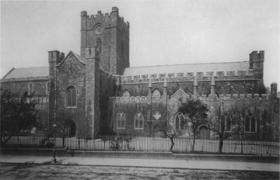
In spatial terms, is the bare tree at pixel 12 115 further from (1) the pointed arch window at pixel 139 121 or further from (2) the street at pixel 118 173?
(1) the pointed arch window at pixel 139 121

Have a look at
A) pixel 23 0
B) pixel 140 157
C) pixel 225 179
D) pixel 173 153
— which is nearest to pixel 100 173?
pixel 140 157

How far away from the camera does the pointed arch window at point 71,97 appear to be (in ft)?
81.0

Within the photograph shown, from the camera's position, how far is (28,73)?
35.0 metres

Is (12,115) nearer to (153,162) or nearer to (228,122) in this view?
(153,162)

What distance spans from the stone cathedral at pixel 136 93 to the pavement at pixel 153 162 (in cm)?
917

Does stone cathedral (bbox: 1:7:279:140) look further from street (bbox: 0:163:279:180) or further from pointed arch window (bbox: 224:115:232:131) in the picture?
street (bbox: 0:163:279:180)

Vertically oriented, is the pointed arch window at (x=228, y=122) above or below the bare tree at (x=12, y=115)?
below

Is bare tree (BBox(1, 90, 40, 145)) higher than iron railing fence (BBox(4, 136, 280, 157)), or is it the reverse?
bare tree (BBox(1, 90, 40, 145))

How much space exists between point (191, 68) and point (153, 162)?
74.3 ft

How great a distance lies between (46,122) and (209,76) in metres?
22.6

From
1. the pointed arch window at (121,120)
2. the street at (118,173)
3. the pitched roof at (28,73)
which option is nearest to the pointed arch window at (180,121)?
the pointed arch window at (121,120)

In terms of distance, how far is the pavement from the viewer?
1213 centimetres

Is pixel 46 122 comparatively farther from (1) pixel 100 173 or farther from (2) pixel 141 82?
(1) pixel 100 173

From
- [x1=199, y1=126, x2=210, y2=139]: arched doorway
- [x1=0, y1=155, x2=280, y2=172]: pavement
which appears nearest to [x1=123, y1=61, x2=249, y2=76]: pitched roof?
[x1=199, y1=126, x2=210, y2=139]: arched doorway
